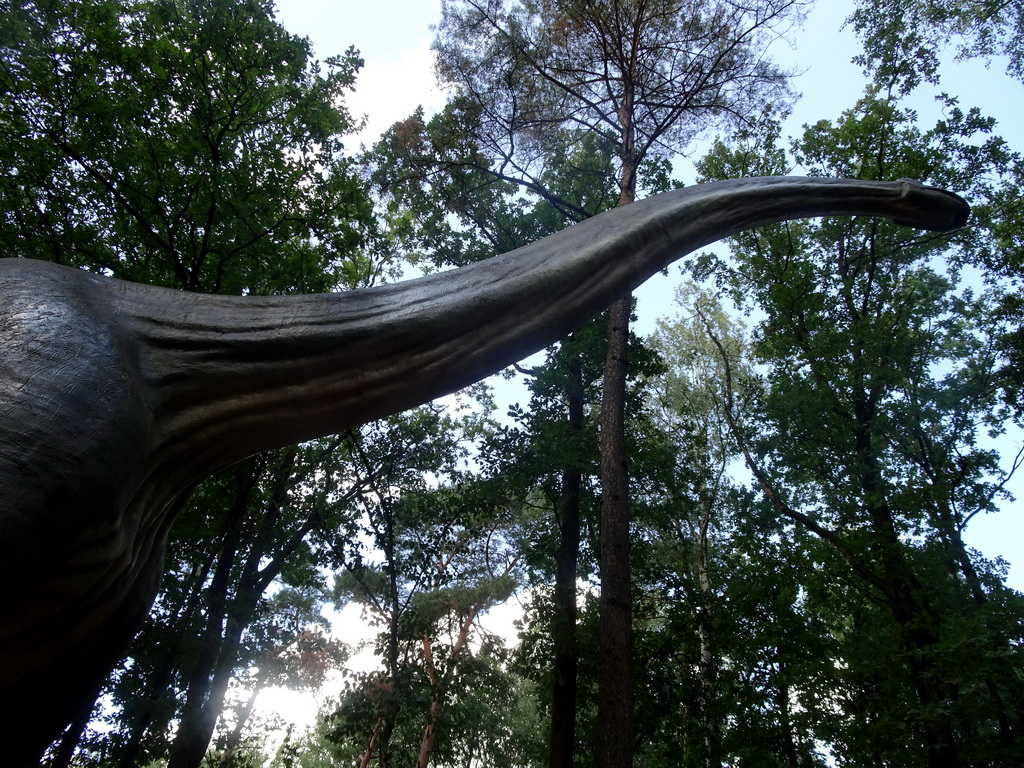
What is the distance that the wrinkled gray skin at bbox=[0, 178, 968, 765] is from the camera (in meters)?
1.25

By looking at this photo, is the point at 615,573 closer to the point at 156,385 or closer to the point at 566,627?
the point at 566,627

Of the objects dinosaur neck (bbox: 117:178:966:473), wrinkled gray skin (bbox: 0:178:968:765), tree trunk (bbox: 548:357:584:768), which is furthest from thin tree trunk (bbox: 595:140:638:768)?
wrinkled gray skin (bbox: 0:178:968:765)

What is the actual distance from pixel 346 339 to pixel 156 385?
464mm

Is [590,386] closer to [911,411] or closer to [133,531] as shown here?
[911,411]

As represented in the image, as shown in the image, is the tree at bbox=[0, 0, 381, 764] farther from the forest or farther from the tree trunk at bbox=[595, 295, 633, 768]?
the tree trunk at bbox=[595, 295, 633, 768]

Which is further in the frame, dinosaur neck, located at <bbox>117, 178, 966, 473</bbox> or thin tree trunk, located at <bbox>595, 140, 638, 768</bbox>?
thin tree trunk, located at <bbox>595, 140, 638, 768</bbox>

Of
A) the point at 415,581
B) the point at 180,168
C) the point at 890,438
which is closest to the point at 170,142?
the point at 180,168

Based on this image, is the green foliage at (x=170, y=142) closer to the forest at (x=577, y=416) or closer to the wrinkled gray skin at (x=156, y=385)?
the forest at (x=577, y=416)

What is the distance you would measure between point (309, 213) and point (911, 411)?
965 cm

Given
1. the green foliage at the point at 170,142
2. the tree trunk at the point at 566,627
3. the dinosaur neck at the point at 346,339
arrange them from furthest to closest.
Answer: the tree trunk at the point at 566,627, the green foliage at the point at 170,142, the dinosaur neck at the point at 346,339

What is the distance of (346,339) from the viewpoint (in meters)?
1.68

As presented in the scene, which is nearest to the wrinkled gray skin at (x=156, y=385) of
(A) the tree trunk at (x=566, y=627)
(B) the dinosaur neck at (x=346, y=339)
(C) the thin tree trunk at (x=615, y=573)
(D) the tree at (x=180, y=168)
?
(B) the dinosaur neck at (x=346, y=339)

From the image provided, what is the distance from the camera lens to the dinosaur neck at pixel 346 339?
1.61m

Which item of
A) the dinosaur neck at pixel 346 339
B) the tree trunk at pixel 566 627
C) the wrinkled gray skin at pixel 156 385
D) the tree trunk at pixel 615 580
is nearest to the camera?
the wrinkled gray skin at pixel 156 385
